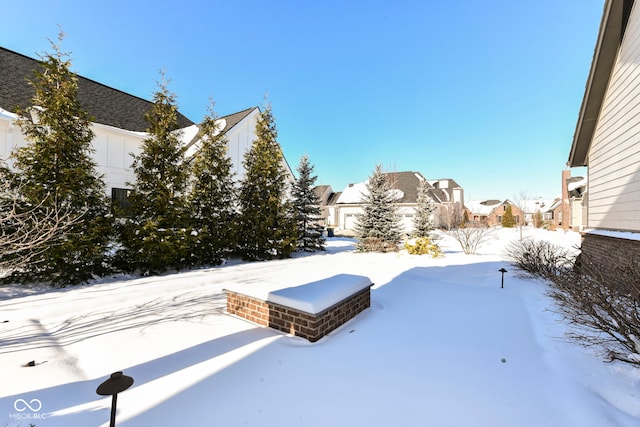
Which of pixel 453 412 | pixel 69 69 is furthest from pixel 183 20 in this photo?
pixel 453 412

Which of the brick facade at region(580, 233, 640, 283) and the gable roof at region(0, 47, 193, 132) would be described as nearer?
the brick facade at region(580, 233, 640, 283)

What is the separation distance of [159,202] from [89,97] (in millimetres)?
9546

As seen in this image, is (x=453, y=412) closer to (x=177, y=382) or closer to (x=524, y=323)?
(x=177, y=382)

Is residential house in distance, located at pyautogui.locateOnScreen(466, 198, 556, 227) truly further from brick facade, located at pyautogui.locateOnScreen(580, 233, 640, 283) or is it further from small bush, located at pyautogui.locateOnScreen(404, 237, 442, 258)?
brick facade, located at pyautogui.locateOnScreen(580, 233, 640, 283)

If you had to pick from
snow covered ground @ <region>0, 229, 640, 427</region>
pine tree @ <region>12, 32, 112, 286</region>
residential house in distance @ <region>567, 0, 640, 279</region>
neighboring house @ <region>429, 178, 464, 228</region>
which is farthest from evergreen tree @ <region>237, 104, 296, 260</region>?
neighboring house @ <region>429, 178, 464, 228</region>

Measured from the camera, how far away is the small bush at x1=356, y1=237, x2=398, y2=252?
1276 centimetres

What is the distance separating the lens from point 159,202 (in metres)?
7.46

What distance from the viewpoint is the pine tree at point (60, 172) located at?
5801mm

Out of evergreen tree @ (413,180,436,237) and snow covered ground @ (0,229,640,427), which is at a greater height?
evergreen tree @ (413,180,436,237)

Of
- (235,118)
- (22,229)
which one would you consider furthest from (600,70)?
(235,118)

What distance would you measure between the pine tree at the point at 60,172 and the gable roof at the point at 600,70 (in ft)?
42.0

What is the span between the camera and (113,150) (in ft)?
37.7

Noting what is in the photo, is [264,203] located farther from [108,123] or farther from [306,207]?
[108,123]

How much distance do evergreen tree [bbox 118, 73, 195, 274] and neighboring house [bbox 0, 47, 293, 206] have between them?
2.50 feet
